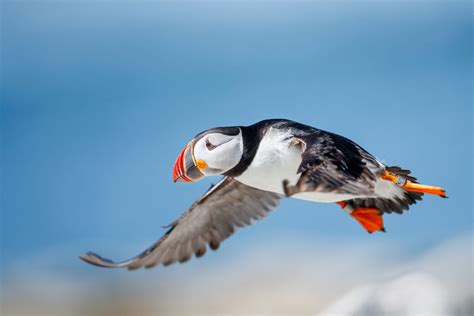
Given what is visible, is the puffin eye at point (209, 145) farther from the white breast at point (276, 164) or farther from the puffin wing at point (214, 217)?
the puffin wing at point (214, 217)

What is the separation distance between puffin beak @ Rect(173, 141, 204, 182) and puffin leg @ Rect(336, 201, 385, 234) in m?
0.91

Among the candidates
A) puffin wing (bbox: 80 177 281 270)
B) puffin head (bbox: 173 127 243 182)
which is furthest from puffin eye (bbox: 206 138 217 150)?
puffin wing (bbox: 80 177 281 270)

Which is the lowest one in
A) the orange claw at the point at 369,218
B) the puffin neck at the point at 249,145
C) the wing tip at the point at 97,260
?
the orange claw at the point at 369,218

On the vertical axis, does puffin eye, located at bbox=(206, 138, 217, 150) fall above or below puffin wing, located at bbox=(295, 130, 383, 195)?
above

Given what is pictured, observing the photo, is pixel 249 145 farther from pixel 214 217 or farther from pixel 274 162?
pixel 214 217

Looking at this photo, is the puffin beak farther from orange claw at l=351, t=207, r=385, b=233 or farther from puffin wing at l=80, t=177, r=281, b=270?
orange claw at l=351, t=207, r=385, b=233

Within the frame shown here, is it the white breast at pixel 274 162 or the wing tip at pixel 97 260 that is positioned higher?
the white breast at pixel 274 162

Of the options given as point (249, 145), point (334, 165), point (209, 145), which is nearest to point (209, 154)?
point (209, 145)

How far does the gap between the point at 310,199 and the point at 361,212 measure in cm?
61

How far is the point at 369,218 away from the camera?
11.6 ft

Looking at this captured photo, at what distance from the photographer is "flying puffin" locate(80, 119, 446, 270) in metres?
2.48

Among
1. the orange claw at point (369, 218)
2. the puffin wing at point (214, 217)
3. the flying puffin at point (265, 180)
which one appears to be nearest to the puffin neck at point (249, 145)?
the flying puffin at point (265, 180)

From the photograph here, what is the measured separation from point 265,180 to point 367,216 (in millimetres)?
814

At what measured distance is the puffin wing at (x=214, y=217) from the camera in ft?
11.6
